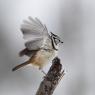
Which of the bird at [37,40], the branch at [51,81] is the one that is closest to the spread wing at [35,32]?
the bird at [37,40]

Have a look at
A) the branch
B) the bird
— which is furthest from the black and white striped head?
the branch

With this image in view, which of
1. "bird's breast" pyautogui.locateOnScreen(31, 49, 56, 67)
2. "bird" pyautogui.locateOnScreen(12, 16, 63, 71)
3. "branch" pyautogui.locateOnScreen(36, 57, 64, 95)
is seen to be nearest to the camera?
"branch" pyautogui.locateOnScreen(36, 57, 64, 95)

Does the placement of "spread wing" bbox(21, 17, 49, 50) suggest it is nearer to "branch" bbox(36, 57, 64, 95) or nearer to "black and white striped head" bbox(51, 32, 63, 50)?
"black and white striped head" bbox(51, 32, 63, 50)

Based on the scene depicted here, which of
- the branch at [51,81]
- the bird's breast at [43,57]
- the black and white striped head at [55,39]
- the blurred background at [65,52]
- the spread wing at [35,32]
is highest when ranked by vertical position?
the spread wing at [35,32]

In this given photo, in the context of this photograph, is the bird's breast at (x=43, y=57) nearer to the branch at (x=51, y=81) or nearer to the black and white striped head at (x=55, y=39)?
the black and white striped head at (x=55, y=39)

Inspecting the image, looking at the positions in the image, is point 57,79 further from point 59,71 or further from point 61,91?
point 61,91

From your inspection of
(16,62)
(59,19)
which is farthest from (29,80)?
(59,19)
